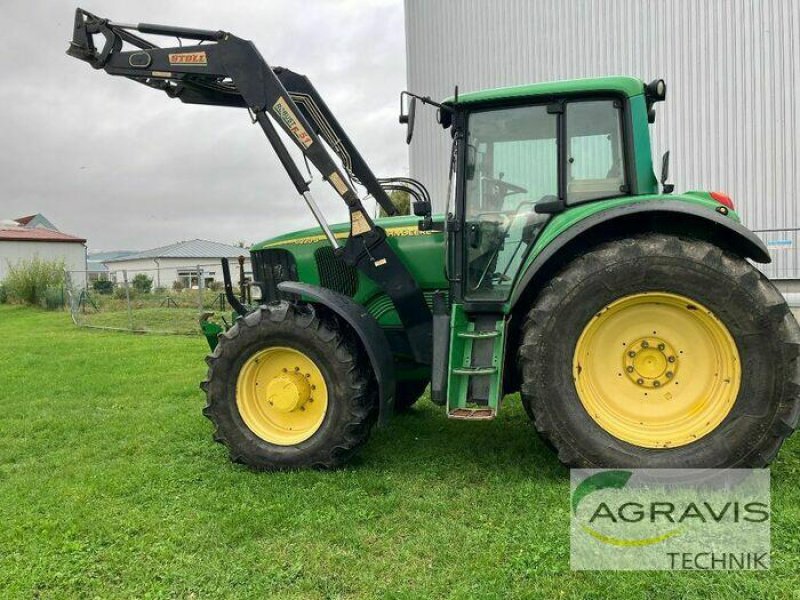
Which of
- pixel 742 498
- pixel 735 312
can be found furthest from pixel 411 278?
pixel 742 498

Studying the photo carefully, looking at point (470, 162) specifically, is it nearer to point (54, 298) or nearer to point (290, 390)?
point (290, 390)

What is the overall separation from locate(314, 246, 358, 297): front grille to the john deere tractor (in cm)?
2

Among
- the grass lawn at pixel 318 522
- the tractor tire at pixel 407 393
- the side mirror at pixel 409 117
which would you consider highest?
the side mirror at pixel 409 117

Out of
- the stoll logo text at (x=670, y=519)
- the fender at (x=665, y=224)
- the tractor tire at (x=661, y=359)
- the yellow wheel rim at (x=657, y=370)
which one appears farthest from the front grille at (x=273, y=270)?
the stoll logo text at (x=670, y=519)

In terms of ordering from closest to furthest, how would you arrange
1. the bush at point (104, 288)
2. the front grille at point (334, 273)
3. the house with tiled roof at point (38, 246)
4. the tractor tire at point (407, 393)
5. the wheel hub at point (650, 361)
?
the wheel hub at point (650, 361), the front grille at point (334, 273), the tractor tire at point (407, 393), the bush at point (104, 288), the house with tiled roof at point (38, 246)

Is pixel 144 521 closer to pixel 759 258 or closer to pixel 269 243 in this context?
pixel 269 243

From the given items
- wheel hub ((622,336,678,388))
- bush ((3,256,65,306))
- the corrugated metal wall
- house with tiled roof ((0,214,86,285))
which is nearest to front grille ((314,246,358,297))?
wheel hub ((622,336,678,388))

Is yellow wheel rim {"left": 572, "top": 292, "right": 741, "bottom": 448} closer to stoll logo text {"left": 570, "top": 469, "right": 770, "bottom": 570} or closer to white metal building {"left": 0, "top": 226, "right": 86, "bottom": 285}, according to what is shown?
stoll logo text {"left": 570, "top": 469, "right": 770, "bottom": 570}

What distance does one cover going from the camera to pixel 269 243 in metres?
4.90

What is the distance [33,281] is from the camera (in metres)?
24.4

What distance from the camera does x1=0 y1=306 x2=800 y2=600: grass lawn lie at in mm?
2594

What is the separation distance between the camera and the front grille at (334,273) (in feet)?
14.9

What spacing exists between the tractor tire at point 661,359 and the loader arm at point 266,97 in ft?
3.33

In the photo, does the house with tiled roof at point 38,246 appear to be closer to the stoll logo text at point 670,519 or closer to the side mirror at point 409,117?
A: the side mirror at point 409,117
